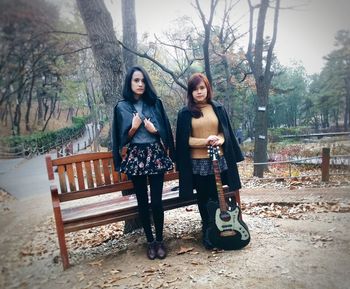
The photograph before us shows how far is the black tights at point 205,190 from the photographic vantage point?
2547 mm

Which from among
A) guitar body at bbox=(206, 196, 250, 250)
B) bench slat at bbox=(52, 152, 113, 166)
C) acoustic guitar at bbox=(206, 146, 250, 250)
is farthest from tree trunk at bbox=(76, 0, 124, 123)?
guitar body at bbox=(206, 196, 250, 250)

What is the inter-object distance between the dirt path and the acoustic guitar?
0.08 metres

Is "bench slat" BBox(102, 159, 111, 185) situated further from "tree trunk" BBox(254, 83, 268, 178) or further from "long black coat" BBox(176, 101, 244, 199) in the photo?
"tree trunk" BBox(254, 83, 268, 178)

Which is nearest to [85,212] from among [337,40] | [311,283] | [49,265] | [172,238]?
[49,265]

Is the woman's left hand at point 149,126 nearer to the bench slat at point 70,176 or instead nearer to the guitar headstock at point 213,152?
the guitar headstock at point 213,152

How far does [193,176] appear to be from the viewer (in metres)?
2.54

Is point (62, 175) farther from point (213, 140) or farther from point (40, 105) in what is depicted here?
point (213, 140)

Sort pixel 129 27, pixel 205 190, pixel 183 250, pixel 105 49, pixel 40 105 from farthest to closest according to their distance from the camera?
1. pixel 129 27
2. pixel 105 49
3. pixel 205 190
4. pixel 183 250
5. pixel 40 105

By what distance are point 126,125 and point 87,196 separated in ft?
2.67

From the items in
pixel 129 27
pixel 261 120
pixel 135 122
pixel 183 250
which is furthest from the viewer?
pixel 261 120

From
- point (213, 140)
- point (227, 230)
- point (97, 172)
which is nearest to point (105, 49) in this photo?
point (97, 172)

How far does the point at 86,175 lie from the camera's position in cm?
266

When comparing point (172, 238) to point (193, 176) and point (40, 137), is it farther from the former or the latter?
point (40, 137)

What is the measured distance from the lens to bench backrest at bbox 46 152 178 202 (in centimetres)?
251
